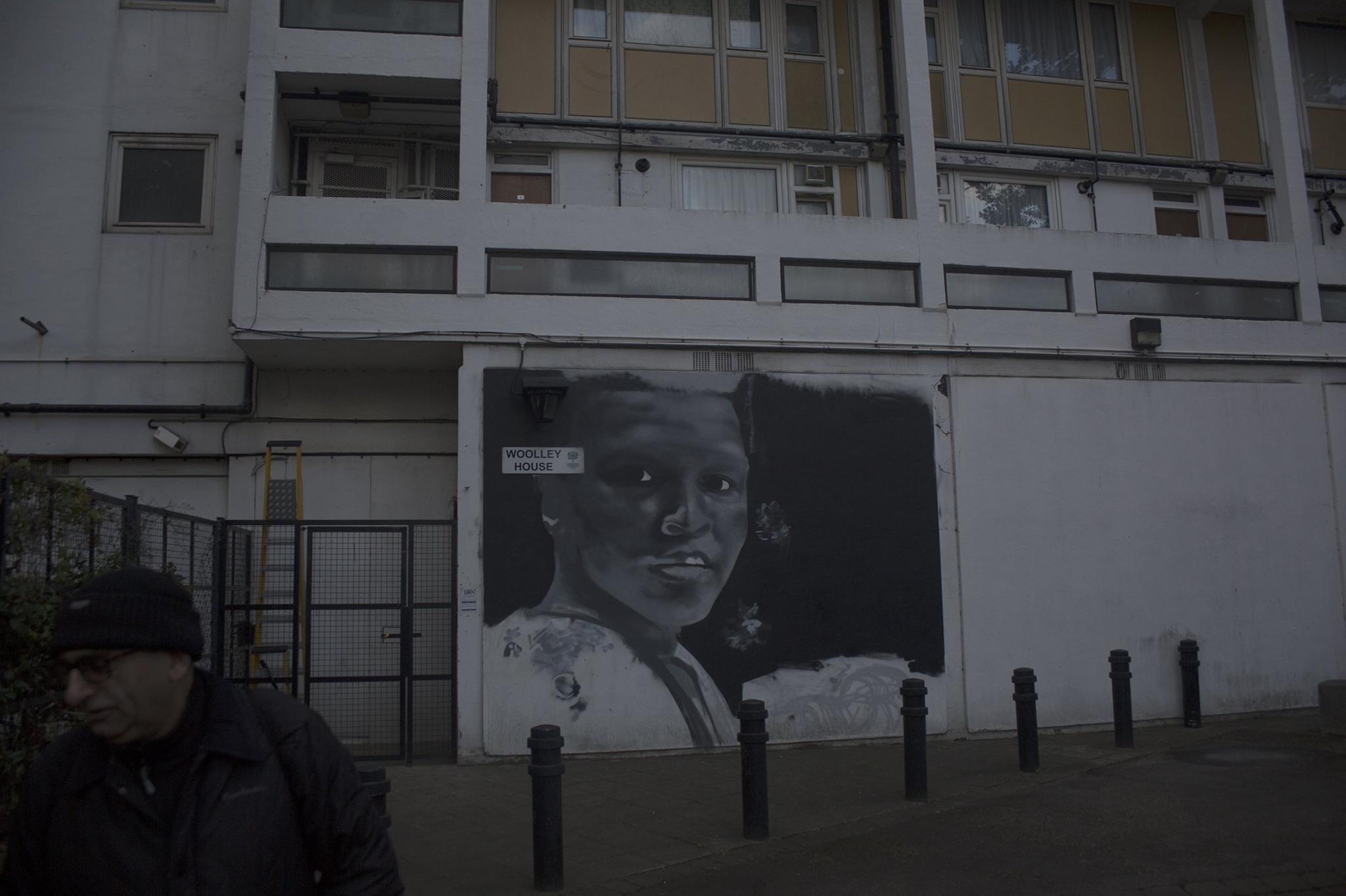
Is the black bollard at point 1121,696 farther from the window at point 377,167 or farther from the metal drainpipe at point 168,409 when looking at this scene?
the metal drainpipe at point 168,409

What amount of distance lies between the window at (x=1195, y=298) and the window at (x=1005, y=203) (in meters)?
1.84

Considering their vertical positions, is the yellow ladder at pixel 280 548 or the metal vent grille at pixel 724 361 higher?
the metal vent grille at pixel 724 361

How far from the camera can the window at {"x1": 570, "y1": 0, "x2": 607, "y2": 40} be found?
12953mm

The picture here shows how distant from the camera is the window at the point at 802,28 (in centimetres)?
1362

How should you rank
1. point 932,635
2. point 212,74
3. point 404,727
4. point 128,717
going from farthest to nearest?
point 212,74 < point 932,635 < point 404,727 < point 128,717

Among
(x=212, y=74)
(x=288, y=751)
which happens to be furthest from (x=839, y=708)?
(x=212, y=74)

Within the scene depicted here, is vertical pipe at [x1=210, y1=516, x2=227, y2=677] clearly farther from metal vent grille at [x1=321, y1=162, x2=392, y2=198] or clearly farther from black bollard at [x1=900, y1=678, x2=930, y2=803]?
black bollard at [x1=900, y1=678, x2=930, y2=803]

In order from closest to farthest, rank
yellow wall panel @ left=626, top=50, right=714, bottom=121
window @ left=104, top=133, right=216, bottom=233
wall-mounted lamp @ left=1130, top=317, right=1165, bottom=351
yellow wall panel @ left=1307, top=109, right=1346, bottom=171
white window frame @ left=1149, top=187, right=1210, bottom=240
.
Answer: window @ left=104, top=133, right=216, bottom=233 → wall-mounted lamp @ left=1130, top=317, right=1165, bottom=351 → yellow wall panel @ left=626, top=50, right=714, bottom=121 → white window frame @ left=1149, top=187, right=1210, bottom=240 → yellow wall panel @ left=1307, top=109, right=1346, bottom=171

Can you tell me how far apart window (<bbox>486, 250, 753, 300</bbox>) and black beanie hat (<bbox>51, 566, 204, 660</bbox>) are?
344 inches

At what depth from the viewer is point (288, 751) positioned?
248cm

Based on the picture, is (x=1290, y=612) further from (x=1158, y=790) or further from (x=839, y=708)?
(x=839, y=708)

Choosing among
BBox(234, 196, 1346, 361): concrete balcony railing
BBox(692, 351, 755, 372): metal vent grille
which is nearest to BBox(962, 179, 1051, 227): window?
BBox(234, 196, 1346, 361): concrete balcony railing

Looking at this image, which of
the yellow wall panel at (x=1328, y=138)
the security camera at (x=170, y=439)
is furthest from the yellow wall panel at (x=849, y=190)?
the security camera at (x=170, y=439)

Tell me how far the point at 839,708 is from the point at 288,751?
914 cm
